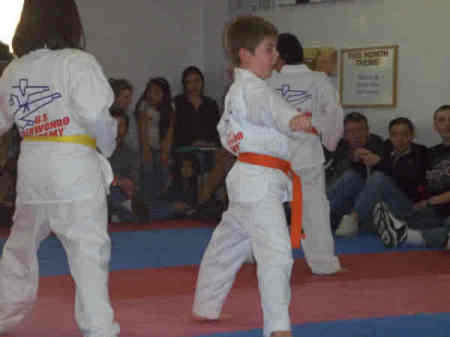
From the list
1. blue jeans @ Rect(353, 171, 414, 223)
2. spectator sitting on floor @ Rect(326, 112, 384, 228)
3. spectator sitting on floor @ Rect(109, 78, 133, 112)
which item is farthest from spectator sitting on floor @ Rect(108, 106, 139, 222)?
blue jeans @ Rect(353, 171, 414, 223)

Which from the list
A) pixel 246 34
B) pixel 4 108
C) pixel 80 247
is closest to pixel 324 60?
pixel 246 34

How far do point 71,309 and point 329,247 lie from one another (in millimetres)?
1737

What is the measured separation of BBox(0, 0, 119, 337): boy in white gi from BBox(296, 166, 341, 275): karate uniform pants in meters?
1.93

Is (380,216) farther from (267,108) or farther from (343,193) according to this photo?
(267,108)

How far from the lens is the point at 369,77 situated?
7.59m

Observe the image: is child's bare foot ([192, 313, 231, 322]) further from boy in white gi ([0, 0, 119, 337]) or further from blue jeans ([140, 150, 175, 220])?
blue jeans ([140, 150, 175, 220])

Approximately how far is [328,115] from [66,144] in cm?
221

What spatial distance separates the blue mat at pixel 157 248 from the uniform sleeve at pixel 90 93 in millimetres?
2088

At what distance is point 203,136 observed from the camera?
8.45 metres

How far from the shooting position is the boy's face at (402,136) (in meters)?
6.57

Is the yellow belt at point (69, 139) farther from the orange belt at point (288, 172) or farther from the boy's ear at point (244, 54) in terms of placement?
the boy's ear at point (244, 54)

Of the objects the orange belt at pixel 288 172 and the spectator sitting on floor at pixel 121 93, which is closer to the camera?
the orange belt at pixel 288 172

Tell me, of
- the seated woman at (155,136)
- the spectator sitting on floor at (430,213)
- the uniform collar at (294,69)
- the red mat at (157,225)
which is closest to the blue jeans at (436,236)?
the spectator sitting on floor at (430,213)

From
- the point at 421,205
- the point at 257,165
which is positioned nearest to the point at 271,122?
the point at 257,165
